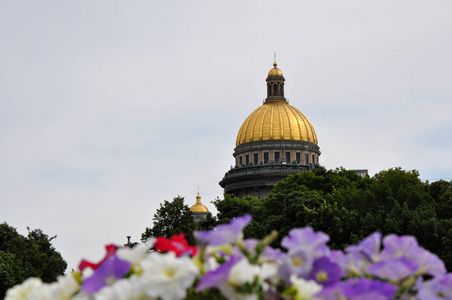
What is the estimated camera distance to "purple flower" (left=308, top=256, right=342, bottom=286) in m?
5.01

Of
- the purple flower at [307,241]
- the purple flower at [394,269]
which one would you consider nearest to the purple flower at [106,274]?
the purple flower at [307,241]

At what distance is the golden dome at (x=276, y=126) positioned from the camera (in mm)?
120750

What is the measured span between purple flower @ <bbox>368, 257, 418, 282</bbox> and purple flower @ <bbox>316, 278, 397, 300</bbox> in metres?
0.08

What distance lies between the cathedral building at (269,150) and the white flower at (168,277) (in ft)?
370

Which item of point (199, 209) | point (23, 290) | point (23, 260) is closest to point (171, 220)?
point (23, 260)

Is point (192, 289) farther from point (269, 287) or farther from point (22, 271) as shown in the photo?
point (22, 271)

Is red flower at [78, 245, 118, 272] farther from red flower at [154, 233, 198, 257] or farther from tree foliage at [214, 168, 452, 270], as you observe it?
tree foliage at [214, 168, 452, 270]

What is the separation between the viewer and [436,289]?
4875mm

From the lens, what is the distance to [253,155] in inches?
4801

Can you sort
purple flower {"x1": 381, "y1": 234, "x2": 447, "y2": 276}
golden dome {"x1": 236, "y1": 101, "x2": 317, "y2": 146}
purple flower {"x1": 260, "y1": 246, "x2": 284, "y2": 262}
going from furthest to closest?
1. golden dome {"x1": 236, "y1": 101, "x2": 317, "y2": 146}
2. purple flower {"x1": 260, "y1": 246, "x2": 284, "y2": 262}
3. purple flower {"x1": 381, "y1": 234, "x2": 447, "y2": 276}

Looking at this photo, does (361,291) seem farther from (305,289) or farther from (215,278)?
(215,278)

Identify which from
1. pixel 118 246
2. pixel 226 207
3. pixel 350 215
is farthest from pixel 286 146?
pixel 118 246

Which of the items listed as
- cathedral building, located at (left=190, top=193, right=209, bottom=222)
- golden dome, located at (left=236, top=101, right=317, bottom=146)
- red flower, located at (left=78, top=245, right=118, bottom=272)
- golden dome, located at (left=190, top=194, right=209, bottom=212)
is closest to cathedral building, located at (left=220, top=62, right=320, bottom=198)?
golden dome, located at (left=236, top=101, right=317, bottom=146)

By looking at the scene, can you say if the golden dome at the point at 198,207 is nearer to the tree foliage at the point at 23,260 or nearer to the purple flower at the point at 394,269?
the tree foliage at the point at 23,260
